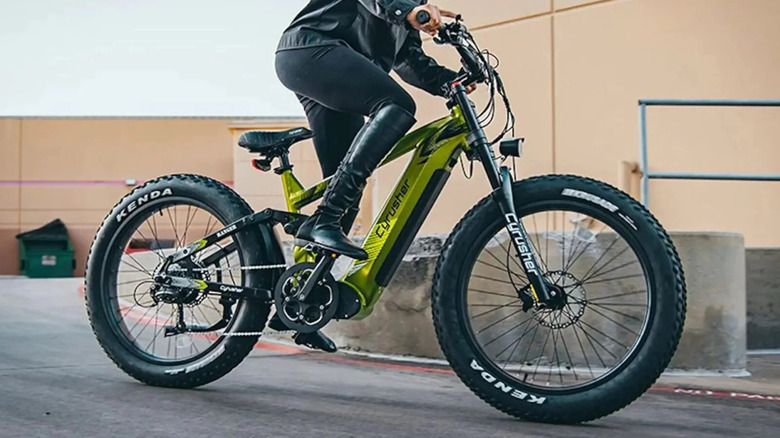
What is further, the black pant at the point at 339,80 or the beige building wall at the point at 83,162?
the beige building wall at the point at 83,162

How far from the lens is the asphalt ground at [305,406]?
3254 millimetres

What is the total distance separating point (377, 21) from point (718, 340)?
2642 mm

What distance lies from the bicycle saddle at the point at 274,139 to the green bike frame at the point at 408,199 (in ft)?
1.46

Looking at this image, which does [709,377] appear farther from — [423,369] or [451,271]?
[451,271]

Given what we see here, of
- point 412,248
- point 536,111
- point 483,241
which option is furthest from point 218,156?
point 483,241

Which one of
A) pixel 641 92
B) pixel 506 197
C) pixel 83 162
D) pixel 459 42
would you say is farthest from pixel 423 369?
pixel 83 162

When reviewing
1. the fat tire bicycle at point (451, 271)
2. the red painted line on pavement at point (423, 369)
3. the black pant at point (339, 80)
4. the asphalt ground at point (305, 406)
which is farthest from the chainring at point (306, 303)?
the red painted line on pavement at point (423, 369)

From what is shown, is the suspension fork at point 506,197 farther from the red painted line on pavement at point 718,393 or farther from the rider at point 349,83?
the red painted line on pavement at point 718,393

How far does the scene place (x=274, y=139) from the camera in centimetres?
404

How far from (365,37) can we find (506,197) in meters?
1.05

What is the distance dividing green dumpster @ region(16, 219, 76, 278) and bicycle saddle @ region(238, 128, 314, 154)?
27.7m

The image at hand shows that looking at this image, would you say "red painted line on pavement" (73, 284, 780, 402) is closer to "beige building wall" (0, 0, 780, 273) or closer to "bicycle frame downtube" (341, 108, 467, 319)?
"bicycle frame downtube" (341, 108, 467, 319)

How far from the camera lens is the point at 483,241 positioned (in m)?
3.54

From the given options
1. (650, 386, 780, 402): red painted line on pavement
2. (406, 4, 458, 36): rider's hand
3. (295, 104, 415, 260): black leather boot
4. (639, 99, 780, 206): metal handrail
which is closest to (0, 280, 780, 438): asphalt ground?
(650, 386, 780, 402): red painted line on pavement
